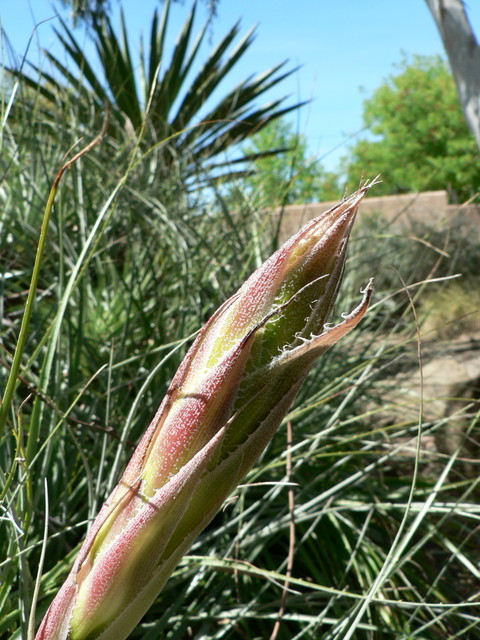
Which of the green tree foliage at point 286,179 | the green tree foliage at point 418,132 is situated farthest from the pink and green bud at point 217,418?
the green tree foliage at point 418,132

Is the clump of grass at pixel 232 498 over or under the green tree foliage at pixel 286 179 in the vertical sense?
under

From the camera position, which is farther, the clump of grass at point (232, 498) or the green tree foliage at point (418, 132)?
the green tree foliage at point (418, 132)

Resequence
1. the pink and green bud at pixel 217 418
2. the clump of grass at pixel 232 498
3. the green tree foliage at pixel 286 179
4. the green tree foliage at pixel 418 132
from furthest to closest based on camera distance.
Answer: 1. the green tree foliage at pixel 418 132
2. the green tree foliage at pixel 286 179
3. the clump of grass at pixel 232 498
4. the pink and green bud at pixel 217 418

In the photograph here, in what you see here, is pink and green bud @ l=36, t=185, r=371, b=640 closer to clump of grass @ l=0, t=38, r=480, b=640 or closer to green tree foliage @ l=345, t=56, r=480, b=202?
Answer: clump of grass @ l=0, t=38, r=480, b=640

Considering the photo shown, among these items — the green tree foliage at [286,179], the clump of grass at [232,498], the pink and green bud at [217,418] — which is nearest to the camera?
the pink and green bud at [217,418]

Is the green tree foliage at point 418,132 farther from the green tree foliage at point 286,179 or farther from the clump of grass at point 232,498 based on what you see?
the clump of grass at point 232,498

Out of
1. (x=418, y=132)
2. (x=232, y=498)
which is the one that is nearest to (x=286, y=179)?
(x=232, y=498)

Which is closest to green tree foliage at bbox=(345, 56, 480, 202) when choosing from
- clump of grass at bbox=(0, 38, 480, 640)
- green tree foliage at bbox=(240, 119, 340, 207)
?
green tree foliage at bbox=(240, 119, 340, 207)
